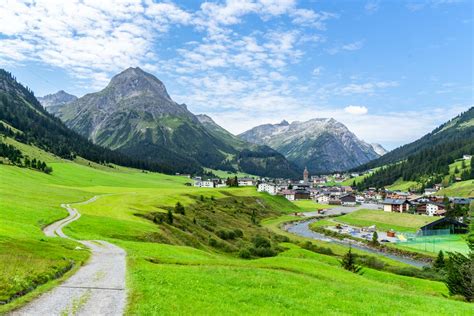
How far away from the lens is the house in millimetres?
156375

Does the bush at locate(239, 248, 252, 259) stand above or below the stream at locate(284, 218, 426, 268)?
above

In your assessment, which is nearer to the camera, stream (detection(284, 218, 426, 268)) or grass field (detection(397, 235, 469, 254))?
stream (detection(284, 218, 426, 268))

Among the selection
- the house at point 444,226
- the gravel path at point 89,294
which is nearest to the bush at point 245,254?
the gravel path at point 89,294

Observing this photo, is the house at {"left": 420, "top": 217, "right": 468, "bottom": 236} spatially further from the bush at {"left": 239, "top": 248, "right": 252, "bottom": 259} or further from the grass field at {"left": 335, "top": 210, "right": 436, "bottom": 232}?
the bush at {"left": 239, "top": 248, "right": 252, "bottom": 259}

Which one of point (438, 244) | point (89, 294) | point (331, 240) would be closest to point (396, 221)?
point (438, 244)

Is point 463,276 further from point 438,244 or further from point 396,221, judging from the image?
point 396,221

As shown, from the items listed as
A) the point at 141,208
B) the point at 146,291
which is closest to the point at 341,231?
the point at 141,208

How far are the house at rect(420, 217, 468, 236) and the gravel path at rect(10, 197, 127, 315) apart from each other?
484 ft

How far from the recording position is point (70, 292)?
2544 cm

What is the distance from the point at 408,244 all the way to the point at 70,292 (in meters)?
132

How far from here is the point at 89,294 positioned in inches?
981

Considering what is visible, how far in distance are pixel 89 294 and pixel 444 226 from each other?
165590 mm

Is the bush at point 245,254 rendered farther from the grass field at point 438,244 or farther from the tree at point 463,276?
the grass field at point 438,244

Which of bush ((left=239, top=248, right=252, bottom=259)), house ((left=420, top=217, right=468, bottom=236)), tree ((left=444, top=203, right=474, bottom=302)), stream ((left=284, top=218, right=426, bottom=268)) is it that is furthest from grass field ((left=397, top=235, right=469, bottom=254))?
tree ((left=444, top=203, right=474, bottom=302))
